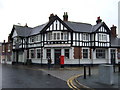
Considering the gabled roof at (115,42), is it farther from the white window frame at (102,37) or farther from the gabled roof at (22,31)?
the gabled roof at (22,31)

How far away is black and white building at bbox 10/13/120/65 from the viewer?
90.0 feet

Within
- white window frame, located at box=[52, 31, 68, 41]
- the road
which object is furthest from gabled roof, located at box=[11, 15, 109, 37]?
the road

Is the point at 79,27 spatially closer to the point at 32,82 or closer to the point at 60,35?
the point at 60,35

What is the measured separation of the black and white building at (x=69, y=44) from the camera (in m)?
27.4

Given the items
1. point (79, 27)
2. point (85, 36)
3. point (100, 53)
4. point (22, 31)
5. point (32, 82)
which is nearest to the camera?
point (32, 82)

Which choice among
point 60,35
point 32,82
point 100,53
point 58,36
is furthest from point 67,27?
point 32,82

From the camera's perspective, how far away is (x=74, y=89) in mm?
9047

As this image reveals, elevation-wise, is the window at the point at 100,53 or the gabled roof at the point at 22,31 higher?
the gabled roof at the point at 22,31

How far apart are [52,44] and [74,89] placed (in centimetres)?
1836

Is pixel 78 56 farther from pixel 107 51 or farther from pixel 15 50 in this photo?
pixel 15 50

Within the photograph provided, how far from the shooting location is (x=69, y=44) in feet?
89.8

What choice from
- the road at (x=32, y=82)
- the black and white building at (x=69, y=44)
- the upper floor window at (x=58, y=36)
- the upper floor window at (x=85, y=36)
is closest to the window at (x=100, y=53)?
the black and white building at (x=69, y=44)

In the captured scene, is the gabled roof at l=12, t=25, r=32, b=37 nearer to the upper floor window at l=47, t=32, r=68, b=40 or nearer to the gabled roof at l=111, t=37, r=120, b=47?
the upper floor window at l=47, t=32, r=68, b=40

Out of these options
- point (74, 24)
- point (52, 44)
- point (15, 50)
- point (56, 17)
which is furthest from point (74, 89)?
point (15, 50)
